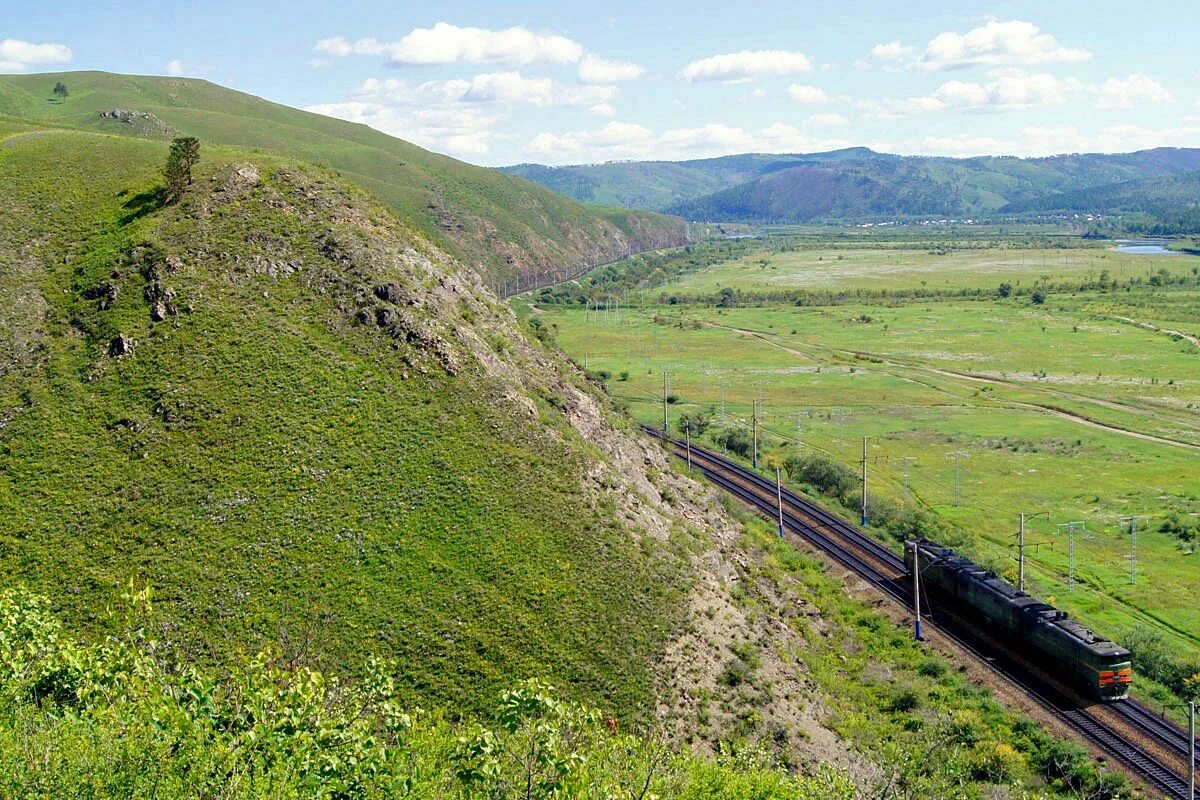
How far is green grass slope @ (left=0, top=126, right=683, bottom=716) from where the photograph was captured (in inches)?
1594

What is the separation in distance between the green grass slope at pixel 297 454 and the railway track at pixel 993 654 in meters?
19.4

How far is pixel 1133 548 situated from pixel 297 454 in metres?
58.1

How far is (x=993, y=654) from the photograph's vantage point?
5322 cm

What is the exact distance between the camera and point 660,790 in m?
25.9

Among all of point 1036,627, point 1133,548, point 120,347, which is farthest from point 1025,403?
point 120,347

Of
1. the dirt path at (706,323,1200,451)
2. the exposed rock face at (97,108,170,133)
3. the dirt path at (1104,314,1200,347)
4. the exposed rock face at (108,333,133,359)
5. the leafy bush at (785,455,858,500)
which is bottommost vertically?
the leafy bush at (785,455,858,500)

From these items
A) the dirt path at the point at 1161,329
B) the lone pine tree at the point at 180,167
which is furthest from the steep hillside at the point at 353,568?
the dirt path at the point at 1161,329

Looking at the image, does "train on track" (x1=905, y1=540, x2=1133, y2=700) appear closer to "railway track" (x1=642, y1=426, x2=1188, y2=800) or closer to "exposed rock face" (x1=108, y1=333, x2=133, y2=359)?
"railway track" (x1=642, y1=426, x2=1188, y2=800)

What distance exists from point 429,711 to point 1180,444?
92.1m

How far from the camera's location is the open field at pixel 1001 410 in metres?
68.9

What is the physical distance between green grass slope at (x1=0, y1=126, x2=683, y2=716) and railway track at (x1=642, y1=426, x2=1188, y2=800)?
19422mm

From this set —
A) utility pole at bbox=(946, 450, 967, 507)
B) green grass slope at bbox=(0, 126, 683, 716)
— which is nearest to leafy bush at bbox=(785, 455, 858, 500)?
utility pole at bbox=(946, 450, 967, 507)

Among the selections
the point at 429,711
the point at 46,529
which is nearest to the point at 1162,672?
the point at 429,711

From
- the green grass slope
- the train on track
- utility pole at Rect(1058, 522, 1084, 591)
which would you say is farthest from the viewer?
utility pole at Rect(1058, 522, 1084, 591)
